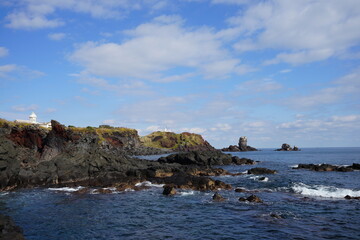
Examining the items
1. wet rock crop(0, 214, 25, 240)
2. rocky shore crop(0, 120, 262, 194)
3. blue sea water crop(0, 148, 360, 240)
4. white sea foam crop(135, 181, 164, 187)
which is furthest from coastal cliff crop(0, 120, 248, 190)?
wet rock crop(0, 214, 25, 240)

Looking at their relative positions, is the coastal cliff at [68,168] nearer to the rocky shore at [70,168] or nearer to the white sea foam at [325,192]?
the rocky shore at [70,168]

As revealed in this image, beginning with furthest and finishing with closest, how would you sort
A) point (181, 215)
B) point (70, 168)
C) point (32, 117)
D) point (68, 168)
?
point (32, 117) → point (70, 168) → point (68, 168) → point (181, 215)

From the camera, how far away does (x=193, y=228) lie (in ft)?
75.7

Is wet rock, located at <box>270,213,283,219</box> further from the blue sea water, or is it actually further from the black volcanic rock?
the black volcanic rock

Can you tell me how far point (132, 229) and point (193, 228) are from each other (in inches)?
219

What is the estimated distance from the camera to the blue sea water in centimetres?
2156

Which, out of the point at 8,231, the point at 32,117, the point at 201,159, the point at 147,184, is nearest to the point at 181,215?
the point at 8,231

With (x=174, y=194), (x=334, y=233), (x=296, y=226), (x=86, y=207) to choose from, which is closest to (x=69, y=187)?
(x=86, y=207)

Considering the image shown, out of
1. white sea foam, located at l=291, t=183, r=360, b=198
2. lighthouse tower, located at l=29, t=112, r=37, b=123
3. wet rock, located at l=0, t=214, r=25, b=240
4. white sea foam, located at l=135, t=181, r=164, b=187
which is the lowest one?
white sea foam, located at l=135, t=181, r=164, b=187

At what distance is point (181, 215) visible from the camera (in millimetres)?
27312

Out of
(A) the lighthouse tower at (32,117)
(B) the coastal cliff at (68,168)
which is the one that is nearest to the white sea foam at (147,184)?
(B) the coastal cliff at (68,168)

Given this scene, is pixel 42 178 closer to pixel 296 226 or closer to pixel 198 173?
pixel 198 173

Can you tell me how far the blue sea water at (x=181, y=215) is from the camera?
2156 cm

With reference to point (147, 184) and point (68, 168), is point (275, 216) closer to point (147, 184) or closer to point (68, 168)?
point (147, 184)
